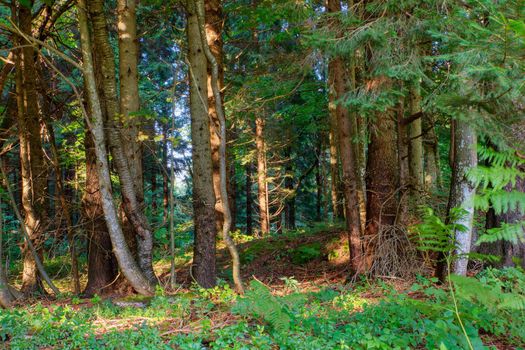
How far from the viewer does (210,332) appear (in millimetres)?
3430

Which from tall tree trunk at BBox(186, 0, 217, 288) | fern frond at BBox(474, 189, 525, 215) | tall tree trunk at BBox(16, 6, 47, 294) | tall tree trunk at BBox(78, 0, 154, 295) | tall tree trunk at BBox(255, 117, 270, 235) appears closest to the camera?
fern frond at BBox(474, 189, 525, 215)

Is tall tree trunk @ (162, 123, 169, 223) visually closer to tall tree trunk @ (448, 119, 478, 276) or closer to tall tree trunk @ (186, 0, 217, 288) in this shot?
tall tree trunk @ (186, 0, 217, 288)

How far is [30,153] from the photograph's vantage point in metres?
7.67

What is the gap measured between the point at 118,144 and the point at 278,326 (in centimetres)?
423

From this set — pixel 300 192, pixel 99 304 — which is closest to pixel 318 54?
pixel 99 304

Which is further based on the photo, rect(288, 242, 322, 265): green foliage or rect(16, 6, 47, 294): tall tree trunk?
rect(288, 242, 322, 265): green foliage

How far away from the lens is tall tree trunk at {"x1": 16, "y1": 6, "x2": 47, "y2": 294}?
283 inches

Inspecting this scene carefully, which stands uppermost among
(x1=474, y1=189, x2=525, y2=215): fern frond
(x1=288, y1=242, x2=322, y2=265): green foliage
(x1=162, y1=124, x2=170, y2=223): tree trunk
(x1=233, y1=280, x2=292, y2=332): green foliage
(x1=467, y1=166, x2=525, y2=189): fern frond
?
(x1=162, y1=124, x2=170, y2=223): tree trunk

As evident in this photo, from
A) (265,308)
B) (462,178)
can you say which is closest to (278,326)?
(265,308)

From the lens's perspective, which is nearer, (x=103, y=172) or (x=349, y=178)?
(x=103, y=172)

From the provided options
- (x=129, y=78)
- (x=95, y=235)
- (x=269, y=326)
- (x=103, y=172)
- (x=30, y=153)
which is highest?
(x=129, y=78)

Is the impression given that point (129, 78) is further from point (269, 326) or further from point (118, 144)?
point (269, 326)

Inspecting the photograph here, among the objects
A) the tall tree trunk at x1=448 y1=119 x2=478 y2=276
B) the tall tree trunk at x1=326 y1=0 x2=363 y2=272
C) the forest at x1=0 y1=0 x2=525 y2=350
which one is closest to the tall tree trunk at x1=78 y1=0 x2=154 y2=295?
the forest at x1=0 y1=0 x2=525 y2=350

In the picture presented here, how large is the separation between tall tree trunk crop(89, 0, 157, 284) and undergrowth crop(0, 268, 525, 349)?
2.19 metres
